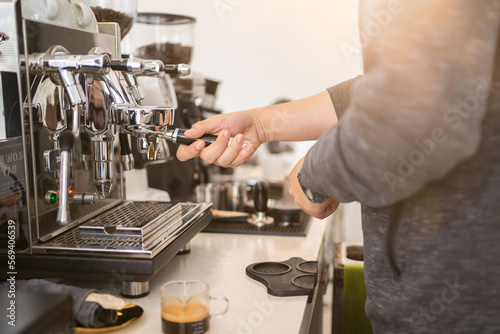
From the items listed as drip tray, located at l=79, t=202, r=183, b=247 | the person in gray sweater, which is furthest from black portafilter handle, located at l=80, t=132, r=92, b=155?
the person in gray sweater

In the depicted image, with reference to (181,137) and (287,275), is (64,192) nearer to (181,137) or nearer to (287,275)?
(181,137)

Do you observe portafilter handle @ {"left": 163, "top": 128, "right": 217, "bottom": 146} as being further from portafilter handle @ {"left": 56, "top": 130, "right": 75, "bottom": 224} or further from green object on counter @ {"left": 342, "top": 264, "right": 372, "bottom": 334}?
green object on counter @ {"left": 342, "top": 264, "right": 372, "bottom": 334}

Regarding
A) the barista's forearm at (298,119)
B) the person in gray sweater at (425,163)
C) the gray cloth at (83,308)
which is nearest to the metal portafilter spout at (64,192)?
the gray cloth at (83,308)

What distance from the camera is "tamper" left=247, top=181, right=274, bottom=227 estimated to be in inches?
57.9

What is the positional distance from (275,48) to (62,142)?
121 inches

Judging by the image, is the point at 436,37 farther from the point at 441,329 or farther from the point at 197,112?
the point at 197,112

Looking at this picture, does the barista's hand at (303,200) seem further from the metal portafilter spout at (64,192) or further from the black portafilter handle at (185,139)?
the metal portafilter spout at (64,192)

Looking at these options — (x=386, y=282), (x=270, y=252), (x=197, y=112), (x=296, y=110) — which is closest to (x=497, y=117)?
(x=386, y=282)

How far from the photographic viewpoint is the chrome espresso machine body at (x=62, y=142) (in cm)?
83

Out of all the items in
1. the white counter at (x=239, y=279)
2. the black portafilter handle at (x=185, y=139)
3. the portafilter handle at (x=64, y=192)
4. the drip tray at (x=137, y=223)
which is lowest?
the white counter at (x=239, y=279)

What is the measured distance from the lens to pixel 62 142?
35.8 inches

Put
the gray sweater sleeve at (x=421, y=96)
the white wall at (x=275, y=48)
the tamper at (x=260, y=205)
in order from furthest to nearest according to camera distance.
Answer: the white wall at (x=275, y=48), the tamper at (x=260, y=205), the gray sweater sleeve at (x=421, y=96)

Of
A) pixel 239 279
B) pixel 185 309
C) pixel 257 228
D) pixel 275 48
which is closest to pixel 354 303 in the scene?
pixel 257 228

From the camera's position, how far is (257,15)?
12.4 feet
